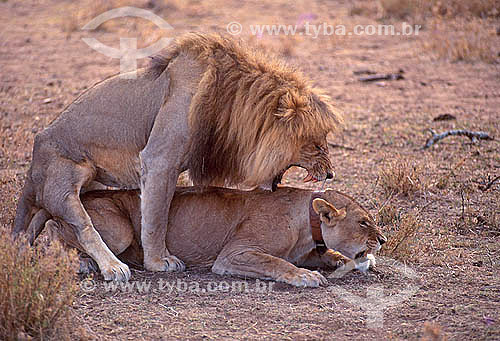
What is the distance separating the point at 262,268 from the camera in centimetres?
494

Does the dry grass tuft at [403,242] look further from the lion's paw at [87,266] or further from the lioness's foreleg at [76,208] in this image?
the lion's paw at [87,266]

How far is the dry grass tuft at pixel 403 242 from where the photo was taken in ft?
17.6

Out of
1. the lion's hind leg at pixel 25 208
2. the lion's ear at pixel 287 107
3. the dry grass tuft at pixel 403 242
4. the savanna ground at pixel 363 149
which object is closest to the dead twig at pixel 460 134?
the savanna ground at pixel 363 149

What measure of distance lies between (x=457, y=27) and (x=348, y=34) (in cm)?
198

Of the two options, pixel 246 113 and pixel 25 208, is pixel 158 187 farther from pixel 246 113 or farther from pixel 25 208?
pixel 25 208

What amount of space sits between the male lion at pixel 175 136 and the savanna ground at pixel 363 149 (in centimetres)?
58

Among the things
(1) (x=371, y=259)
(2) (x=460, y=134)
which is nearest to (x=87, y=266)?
(1) (x=371, y=259)

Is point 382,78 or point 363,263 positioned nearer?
point 363,263

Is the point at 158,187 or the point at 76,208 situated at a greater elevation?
the point at 158,187

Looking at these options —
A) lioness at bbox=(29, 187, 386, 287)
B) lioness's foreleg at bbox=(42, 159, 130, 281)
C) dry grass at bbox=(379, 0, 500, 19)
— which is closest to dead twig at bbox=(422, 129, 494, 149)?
lioness at bbox=(29, 187, 386, 287)

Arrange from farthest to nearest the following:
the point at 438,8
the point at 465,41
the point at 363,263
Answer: the point at 438,8 < the point at 465,41 < the point at 363,263

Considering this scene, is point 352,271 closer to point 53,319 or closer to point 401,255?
point 401,255

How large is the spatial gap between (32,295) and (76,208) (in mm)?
1206

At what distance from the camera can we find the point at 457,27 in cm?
1243
